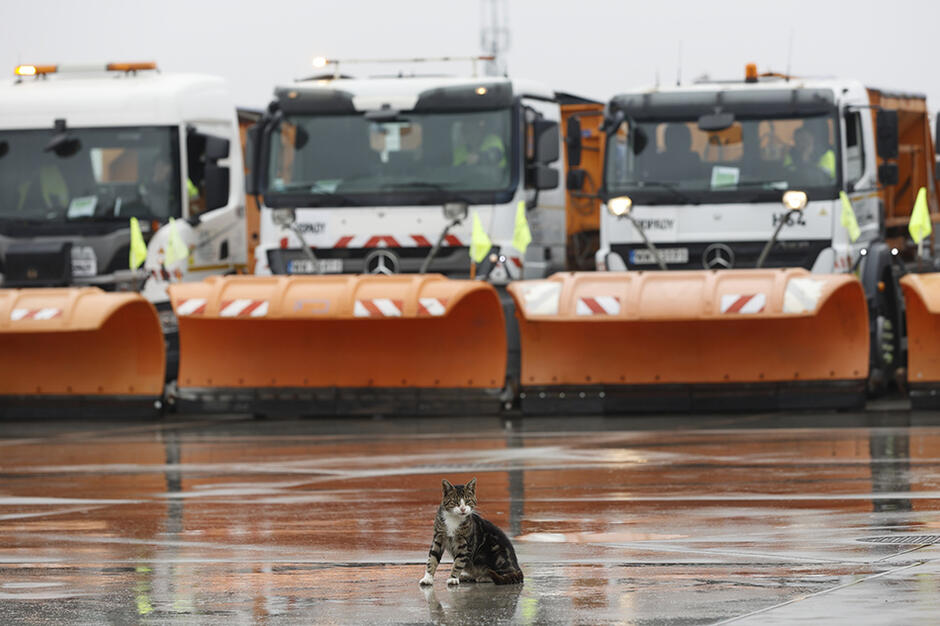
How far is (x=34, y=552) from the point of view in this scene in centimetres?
805

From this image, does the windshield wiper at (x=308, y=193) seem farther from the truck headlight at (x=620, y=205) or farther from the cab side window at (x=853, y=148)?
the cab side window at (x=853, y=148)

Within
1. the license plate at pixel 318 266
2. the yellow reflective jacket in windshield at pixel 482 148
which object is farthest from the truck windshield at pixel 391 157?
the license plate at pixel 318 266

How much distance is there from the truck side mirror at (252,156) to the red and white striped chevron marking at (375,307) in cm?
225

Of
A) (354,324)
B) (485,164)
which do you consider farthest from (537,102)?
(354,324)

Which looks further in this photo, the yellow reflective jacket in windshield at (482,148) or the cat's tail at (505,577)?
Result: the yellow reflective jacket in windshield at (482,148)

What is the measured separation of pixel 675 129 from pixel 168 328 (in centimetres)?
526

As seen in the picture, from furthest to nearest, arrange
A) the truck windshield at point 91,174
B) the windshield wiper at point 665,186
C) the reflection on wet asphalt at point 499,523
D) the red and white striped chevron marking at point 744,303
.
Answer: the truck windshield at point 91,174 < the windshield wiper at point 665,186 < the red and white striped chevron marking at point 744,303 < the reflection on wet asphalt at point 499,523

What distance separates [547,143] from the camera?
17594 mm

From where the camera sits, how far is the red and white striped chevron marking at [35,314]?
16953 millimetres

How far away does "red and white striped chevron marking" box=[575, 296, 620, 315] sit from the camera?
15.9 meters

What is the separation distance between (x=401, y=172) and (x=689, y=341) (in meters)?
3.31

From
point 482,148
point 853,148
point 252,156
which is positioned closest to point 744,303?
point 853,148

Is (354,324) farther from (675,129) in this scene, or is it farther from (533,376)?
(675,129)

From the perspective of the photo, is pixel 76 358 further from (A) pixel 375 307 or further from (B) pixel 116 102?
(A) pixel 375 307
